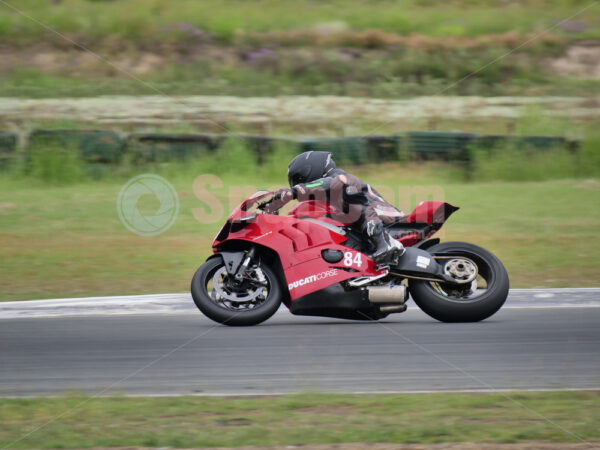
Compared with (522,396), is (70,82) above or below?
above

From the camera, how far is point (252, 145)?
1703 centimetres

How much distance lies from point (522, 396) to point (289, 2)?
24.0 metres

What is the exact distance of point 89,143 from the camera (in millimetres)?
17500

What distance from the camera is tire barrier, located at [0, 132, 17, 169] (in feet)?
57.7

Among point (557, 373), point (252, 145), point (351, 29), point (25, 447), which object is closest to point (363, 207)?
point (557, 373)

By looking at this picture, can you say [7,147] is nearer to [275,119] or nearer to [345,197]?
[275,119]

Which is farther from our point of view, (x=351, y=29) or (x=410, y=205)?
(x=351, y=29)

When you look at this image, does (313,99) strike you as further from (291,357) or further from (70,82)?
(291,357)

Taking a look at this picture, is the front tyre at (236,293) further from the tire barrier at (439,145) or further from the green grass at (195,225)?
the tire barrier at (439,145)

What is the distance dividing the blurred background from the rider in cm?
308

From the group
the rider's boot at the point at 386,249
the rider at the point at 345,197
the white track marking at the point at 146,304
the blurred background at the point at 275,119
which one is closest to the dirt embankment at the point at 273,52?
the blurred background at the point at 275,119

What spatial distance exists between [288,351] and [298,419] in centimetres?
186

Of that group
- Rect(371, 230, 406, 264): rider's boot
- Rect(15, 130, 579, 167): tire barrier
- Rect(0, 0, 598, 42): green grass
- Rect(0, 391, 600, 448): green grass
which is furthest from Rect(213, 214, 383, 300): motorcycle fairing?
Rect(0, 0, 598, 42): green grass

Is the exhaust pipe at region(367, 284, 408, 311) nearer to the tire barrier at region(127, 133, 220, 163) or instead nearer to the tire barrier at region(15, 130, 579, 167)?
the tire barrier at region(15, 130, 579, 167)
